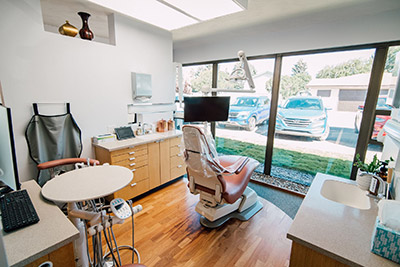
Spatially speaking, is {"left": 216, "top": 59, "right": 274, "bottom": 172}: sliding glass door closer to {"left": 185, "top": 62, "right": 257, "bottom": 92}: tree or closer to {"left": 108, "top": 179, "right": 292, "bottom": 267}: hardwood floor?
{"left": 185, "top": 62, "right": 257, "bottom": 92}: tree

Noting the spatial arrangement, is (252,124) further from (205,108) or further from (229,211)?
(229,211)

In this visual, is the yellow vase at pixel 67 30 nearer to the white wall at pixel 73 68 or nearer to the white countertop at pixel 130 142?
the white wall at pixel 73 68

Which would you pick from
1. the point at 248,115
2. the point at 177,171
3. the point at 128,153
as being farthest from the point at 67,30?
the point at 248,115

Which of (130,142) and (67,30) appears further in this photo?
(130,142)

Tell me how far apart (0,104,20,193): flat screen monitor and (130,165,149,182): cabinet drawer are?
5.01 ft

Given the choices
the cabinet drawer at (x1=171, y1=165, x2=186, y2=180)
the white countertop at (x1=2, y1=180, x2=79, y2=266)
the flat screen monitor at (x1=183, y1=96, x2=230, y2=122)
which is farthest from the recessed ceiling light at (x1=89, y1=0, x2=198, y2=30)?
the cabinet drawer at (x1=171, y1=165, x2=186, y2=180)

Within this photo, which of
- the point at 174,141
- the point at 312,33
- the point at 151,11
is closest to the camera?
the point at 151,11

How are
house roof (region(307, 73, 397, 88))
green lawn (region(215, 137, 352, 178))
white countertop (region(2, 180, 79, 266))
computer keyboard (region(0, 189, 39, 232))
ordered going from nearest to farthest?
white countertop (region(2, 180, 79, 266))
computer keyboard (region(0, 189, 39, 232))
house roof (region(307, 73, 397, 88))
green lawn (region(215, 137, 352, 178))

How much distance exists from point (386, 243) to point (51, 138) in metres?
2.89

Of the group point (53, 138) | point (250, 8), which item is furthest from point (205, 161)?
point (250, 8)

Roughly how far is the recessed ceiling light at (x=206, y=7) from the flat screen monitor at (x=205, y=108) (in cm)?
111

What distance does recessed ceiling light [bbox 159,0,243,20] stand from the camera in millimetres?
1777

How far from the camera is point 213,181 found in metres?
1.95

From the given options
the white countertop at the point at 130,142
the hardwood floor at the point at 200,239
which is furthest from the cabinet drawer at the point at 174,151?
the hardwood floor at the point at 200,239
